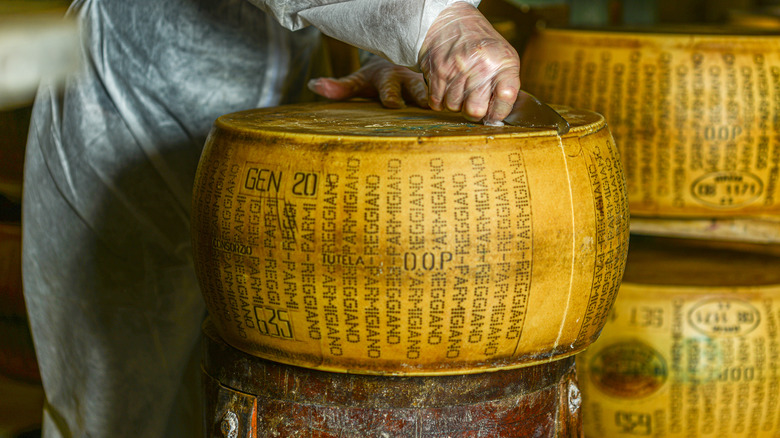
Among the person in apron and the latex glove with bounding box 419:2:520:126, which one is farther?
the person in apron

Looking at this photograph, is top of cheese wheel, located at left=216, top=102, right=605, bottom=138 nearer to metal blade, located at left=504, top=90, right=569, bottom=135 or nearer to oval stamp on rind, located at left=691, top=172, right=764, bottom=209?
metal blade, located at left=504, top=90, right=569, bottom=135

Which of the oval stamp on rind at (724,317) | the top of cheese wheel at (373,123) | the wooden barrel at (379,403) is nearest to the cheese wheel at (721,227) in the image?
the oval stamp on rind at (724,317)

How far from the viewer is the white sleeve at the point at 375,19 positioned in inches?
36.4

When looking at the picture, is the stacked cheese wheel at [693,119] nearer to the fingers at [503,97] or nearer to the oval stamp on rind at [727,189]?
the oval stamp on rind at [727,189]

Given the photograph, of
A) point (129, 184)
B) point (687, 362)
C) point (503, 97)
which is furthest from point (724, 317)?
point (129, 184)

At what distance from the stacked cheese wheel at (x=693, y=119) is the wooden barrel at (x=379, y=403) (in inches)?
27.5

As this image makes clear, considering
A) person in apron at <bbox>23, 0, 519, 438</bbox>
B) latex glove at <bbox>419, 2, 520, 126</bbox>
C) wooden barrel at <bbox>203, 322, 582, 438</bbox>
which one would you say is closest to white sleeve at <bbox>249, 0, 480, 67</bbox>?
latex glove at <bbox>419, 2, 520, 126</bbox>

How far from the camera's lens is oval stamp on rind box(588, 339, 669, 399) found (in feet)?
5.27

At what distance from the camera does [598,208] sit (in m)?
0.89

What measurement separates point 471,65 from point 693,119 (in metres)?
0.76

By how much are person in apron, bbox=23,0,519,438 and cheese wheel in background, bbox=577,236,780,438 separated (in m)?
0.72

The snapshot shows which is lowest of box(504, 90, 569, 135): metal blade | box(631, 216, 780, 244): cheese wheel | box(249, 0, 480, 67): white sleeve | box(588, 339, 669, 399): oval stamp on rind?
box(588, 339, 669, 399): oval stamp on rind

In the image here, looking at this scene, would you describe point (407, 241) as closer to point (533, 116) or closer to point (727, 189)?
point (533, 116)

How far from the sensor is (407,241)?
81cm
